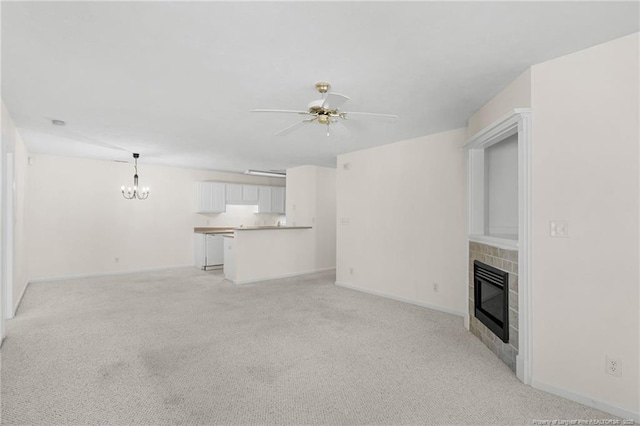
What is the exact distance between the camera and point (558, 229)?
7.73ft

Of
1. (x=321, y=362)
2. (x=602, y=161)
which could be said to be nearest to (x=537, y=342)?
(x=602, y=161)

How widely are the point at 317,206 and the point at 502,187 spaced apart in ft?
13.8

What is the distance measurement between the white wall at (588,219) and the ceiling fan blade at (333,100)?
1469 millimetres

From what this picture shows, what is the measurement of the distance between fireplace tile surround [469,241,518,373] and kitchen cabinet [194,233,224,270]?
578 centimetres

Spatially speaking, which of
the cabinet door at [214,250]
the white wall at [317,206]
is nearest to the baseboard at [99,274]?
the cabinet door at [214,250]

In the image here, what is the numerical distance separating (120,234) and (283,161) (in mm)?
3845

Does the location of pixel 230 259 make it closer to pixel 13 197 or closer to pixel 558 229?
pixel 13 197

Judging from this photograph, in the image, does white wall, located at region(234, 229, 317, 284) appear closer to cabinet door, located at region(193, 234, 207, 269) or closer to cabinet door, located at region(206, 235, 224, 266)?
cabinet door, located at region(206, 235, 224, 266)

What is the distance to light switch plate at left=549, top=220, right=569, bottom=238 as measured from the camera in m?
2.32

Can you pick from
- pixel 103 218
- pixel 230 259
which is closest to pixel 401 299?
pixel 230 259

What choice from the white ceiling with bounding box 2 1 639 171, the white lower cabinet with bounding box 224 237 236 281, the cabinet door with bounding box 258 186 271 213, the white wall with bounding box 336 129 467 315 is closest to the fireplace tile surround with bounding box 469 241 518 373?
the white wall with bounding box 336 129 467 315

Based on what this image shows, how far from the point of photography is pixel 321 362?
286cm

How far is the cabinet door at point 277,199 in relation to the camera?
30.1 ft

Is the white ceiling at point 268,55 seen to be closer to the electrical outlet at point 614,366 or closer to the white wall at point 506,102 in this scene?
the white wall at point 506,102
